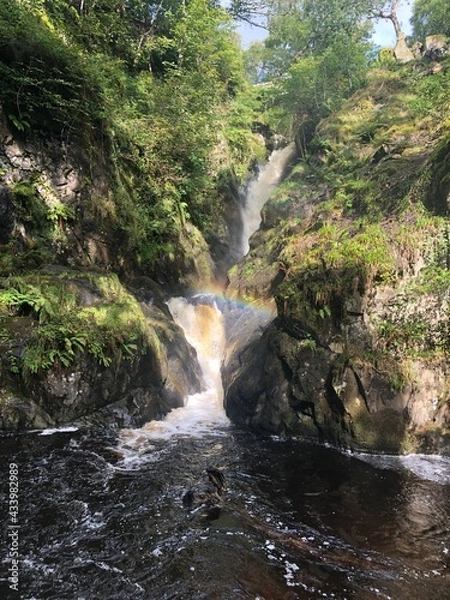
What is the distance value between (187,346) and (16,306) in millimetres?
5795

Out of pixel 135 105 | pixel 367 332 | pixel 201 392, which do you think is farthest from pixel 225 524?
pixel 135 105

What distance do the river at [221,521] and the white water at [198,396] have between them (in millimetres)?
190

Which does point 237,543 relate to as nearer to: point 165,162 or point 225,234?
point 165,162

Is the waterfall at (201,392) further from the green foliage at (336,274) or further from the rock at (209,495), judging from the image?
the green foliage at (336,274)

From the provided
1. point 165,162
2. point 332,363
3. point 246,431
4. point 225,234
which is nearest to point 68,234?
point 165,162

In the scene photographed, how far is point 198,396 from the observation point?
39.3 feet

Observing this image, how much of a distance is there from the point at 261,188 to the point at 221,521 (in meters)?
22.7

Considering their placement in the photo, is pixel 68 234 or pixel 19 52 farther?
pixel 68 234

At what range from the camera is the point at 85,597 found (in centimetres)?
375

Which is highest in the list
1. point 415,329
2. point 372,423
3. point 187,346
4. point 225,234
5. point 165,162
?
point 165,162

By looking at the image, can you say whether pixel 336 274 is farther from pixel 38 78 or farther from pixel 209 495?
pixel 38 78

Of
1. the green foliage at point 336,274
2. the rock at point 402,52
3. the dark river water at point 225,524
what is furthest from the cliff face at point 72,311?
the rock at point 402,52

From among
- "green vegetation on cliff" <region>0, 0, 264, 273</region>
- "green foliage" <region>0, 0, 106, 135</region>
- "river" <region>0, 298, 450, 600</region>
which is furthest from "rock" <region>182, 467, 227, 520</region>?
"green foliage" <region>0, 0, 106, 135</region>

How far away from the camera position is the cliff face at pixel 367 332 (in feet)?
26.3
